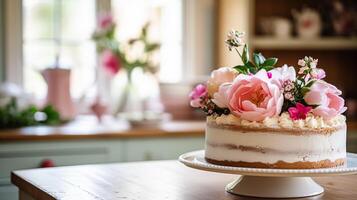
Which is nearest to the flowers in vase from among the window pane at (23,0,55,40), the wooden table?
the window pane at (23,0,55,40)

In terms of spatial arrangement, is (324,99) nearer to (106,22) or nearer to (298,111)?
(298,111)

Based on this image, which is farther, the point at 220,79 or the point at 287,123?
the point at 220,79

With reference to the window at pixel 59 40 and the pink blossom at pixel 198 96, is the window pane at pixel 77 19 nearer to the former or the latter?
the window at pixel 59 40

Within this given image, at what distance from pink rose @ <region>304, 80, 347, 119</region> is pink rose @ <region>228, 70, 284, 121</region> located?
0.07 meters

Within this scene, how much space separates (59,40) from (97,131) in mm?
764

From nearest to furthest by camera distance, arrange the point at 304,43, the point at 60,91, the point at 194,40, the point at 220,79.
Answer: the point at 220,79, the point at 60,91, the point at 304,43, the point at 194,40

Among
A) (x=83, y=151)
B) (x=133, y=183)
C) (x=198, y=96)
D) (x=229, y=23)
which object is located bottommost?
(x=83, y=151)

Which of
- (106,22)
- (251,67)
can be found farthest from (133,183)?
(106,22)

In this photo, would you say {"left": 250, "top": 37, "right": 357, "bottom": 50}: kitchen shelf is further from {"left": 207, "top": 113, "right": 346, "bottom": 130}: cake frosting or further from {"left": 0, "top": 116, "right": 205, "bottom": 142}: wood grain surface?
{"left": 207, "top": 113, "right": 346, "bottom": 130}: cake frosting

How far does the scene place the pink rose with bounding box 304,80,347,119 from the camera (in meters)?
1.52

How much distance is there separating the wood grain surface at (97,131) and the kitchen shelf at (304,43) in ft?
1.93

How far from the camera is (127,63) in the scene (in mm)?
3537

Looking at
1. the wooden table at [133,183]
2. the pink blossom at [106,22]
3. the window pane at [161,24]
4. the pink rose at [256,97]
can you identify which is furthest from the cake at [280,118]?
the window pane at [161,24]

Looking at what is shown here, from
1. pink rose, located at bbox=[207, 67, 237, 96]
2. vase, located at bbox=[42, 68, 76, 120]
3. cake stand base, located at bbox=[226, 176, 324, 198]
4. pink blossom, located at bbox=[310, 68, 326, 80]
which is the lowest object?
cake stand base, located at bbox=[226, 176, 324, 198]
